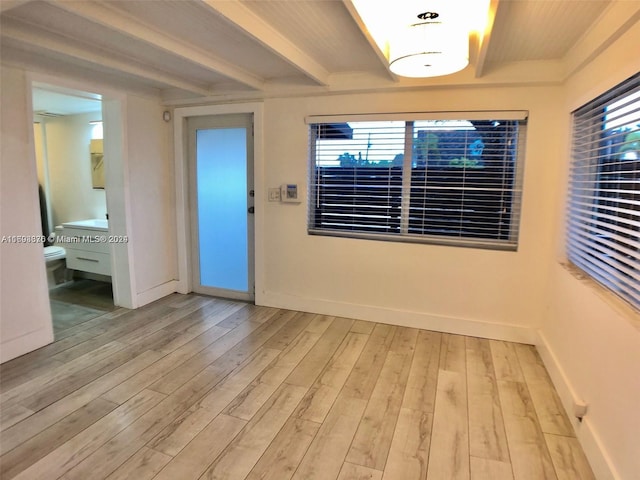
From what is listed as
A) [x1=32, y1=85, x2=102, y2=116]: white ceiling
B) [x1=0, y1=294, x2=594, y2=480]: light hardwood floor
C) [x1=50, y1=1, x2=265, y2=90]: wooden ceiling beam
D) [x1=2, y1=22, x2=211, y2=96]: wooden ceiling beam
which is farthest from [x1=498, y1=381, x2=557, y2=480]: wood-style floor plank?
[x1=32, y1=85, x2=102, y2=116]: white ceiling

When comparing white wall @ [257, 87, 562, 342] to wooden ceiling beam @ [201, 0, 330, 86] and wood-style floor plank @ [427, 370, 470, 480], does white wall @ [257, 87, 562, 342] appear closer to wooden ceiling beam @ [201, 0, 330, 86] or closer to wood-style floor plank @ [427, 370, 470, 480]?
wooden ceiling beam @ [201, 0, 330, 86]

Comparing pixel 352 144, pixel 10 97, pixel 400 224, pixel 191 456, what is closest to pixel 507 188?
pixel 400 224

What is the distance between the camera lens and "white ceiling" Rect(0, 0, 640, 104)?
6.53 ft

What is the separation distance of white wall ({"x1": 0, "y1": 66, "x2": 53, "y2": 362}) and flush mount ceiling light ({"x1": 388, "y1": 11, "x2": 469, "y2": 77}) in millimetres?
2720

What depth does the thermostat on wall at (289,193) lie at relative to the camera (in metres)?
3.70

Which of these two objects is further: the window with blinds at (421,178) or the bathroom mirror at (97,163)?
the bathroom mirror at (97,163)

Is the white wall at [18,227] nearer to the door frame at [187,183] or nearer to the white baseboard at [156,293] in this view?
the white baseboard at [156,293]

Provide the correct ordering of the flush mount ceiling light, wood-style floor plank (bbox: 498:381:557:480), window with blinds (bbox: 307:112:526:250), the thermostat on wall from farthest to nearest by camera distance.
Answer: the thermostat on wall
window with blinds (bbox: 307:112:526:250)
the flush mount ceiling light
wood-style floor plank (bbox: 498:381:557:480)

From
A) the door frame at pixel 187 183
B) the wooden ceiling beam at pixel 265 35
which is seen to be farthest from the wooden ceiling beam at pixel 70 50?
the wooden ceiling beam at pixel 265 35

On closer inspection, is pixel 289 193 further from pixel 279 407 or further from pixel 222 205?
pixel 279 407

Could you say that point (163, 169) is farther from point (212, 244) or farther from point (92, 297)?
point (92, 297)

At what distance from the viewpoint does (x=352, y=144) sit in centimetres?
352

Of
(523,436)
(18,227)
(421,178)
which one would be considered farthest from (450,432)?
(18,227)

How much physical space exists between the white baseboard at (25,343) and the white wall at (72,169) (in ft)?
7.50
